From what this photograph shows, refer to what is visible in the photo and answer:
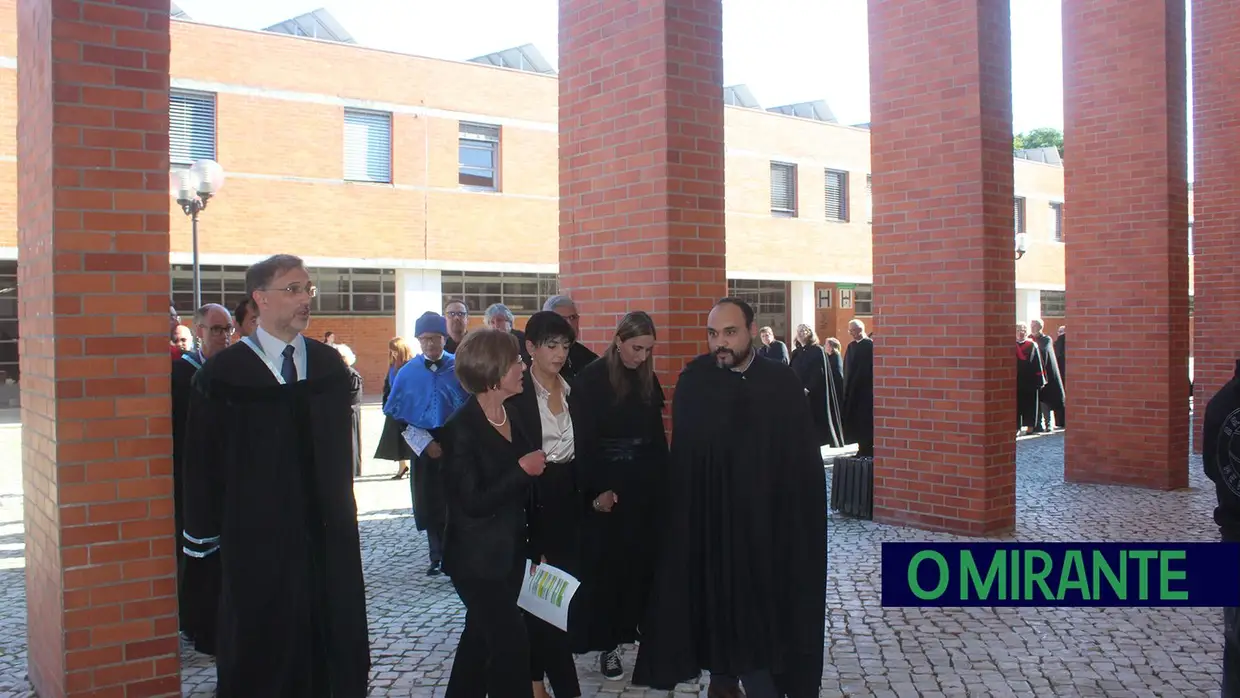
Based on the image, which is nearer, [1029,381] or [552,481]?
[552,481]

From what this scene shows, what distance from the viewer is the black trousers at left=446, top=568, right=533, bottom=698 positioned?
3865mm

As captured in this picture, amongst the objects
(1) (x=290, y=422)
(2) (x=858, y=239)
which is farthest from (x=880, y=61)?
(2) (x=858, y=239)

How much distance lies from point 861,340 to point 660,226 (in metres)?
5.29

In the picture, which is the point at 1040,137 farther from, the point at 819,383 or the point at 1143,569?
the point at 1143,569

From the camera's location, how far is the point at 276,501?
3.73m

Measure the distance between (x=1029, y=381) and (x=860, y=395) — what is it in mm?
6577

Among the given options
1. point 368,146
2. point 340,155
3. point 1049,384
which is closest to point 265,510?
point 1049,384

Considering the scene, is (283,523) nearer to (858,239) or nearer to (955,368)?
(955,368)

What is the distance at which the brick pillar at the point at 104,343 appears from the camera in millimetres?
3836

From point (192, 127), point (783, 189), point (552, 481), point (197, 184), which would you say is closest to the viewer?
point (552, 481)

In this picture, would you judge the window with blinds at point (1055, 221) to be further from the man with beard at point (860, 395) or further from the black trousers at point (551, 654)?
the black trousers at point (551, 654)

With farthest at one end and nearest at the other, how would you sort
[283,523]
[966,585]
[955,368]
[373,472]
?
[373,472], [955,368], [966,585], [283,523]

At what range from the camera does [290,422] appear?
375 centimetres

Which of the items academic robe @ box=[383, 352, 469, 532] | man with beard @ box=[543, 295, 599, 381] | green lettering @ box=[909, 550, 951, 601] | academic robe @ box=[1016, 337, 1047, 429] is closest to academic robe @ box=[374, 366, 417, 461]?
academic robe @ box=[383, 352, 469, 532]
